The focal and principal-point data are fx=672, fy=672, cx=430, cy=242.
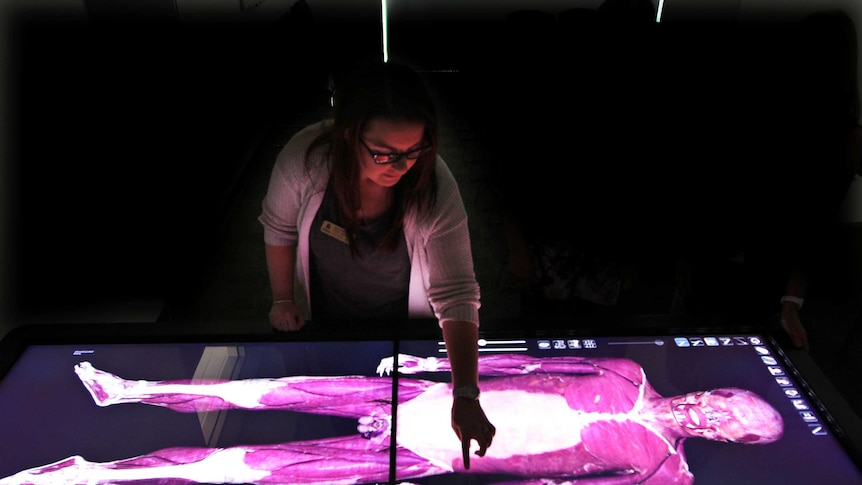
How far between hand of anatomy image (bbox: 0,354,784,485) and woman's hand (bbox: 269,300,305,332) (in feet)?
0.45

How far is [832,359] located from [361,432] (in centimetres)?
140

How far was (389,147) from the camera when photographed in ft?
3.93

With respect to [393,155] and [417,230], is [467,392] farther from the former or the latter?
[393,155]

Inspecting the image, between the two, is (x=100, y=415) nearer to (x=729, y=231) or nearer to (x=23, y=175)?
(x=23, y=175)

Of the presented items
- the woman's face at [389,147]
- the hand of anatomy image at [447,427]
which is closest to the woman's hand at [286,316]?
the hand of anatomy image at [447,427]

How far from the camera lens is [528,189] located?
5.32 feet

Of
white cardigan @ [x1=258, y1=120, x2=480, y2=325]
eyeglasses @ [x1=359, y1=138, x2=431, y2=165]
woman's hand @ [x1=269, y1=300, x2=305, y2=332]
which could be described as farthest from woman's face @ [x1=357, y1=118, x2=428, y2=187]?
woman's hand @ [x1=269, y1=300, x2=305, y2=332]

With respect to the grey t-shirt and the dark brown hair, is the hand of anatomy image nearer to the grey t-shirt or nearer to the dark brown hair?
the grey t-shirt

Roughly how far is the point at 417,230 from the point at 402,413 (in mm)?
388

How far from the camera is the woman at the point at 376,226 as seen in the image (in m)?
1.19

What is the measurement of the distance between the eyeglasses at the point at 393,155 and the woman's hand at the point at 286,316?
52cm

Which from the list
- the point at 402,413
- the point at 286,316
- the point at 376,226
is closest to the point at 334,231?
the point at 376,226

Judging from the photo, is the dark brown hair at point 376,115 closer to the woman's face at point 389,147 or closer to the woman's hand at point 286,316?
the woman's face at point 389,147

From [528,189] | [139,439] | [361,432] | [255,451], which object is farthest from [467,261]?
[139,439]
